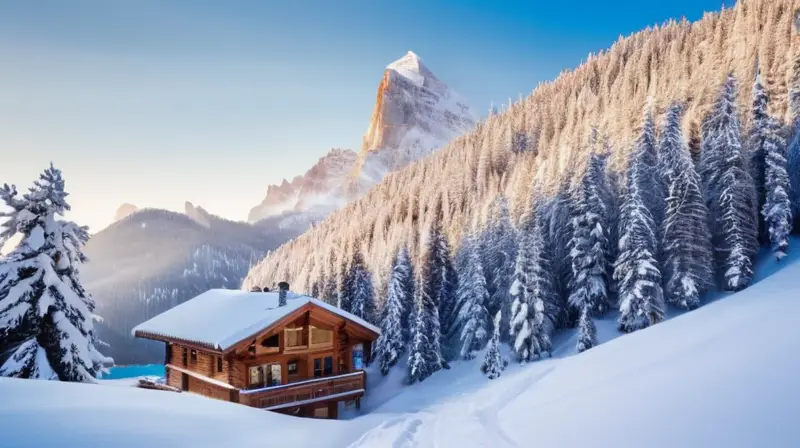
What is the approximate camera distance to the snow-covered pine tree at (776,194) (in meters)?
26.3

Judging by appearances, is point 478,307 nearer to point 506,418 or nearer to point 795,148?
point 506,418

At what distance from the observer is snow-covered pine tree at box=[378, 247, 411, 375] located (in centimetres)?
3806

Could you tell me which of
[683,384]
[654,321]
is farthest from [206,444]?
[654,321]

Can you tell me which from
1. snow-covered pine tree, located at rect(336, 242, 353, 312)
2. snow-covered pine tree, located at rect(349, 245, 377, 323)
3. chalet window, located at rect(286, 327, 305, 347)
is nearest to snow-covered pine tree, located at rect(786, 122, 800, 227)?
chalet window, located at rect(286, 327, 305, 347)

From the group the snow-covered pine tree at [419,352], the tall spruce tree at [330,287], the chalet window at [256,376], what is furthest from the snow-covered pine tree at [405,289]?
the chalet window at [256,376]

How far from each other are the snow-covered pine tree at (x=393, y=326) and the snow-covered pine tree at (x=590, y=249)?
14686mm

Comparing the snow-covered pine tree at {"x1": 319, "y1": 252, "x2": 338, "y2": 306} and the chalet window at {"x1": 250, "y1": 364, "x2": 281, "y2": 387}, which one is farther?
the snow-covered pine tree at {"x1": 319, "y1": 252, "x2": 338, "y2": 306}

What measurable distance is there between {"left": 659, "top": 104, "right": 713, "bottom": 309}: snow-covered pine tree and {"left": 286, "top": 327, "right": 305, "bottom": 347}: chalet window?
23.9 meters

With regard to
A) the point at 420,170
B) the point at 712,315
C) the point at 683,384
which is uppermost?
the point at 420,170

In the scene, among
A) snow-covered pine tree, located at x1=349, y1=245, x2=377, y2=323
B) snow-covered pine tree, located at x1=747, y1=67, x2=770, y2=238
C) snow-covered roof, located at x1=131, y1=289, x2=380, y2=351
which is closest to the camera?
snow-covered roof, located at x1=131, y1=289, x2=380, y2=351

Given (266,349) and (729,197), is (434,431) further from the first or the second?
(729,197)

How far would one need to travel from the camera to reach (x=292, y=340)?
81.9 feet

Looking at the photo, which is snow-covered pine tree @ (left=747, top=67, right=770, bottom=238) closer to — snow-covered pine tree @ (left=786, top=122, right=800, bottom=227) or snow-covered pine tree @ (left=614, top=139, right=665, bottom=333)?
snow-covered pine tree @ (left=786, top=122, right=800, bottom=227)

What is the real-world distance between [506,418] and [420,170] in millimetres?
69121
